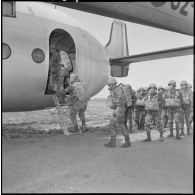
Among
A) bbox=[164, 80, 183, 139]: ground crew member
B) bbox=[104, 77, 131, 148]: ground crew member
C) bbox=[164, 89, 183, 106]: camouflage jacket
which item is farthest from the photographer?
bbox=[164, 89, 183, 106]: camouflage jacket

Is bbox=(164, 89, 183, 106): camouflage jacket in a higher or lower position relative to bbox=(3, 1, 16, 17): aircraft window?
lower

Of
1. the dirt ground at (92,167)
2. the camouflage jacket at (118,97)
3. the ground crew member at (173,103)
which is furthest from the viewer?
the ground crew member at (173,103)

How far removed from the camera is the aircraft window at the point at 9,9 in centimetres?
725

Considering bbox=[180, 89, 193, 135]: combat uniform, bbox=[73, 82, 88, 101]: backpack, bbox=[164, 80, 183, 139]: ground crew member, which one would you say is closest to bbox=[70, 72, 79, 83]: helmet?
bbox=[73, 82, 88, 101]: backpack

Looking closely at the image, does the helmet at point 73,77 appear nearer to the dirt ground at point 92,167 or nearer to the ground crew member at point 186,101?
the dirt ground at point 92,167

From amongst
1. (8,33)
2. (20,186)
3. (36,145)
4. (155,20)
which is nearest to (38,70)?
(8,33)

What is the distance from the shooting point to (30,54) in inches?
298

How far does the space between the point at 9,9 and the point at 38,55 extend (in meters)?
1.33

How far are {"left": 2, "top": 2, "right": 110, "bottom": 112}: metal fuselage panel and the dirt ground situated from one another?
128 centimetres

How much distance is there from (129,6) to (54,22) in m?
3.66

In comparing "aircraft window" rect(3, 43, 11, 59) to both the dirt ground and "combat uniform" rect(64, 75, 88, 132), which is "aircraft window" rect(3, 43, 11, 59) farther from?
"combat uniform" rect(64, 75, 88, 132)

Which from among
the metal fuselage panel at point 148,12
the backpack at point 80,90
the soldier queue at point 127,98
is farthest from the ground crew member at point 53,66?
the metal fuselage panel at point 148,12

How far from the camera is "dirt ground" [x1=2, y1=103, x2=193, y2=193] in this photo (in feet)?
13.7

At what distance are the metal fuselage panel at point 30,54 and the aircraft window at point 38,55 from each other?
8 centimetres
